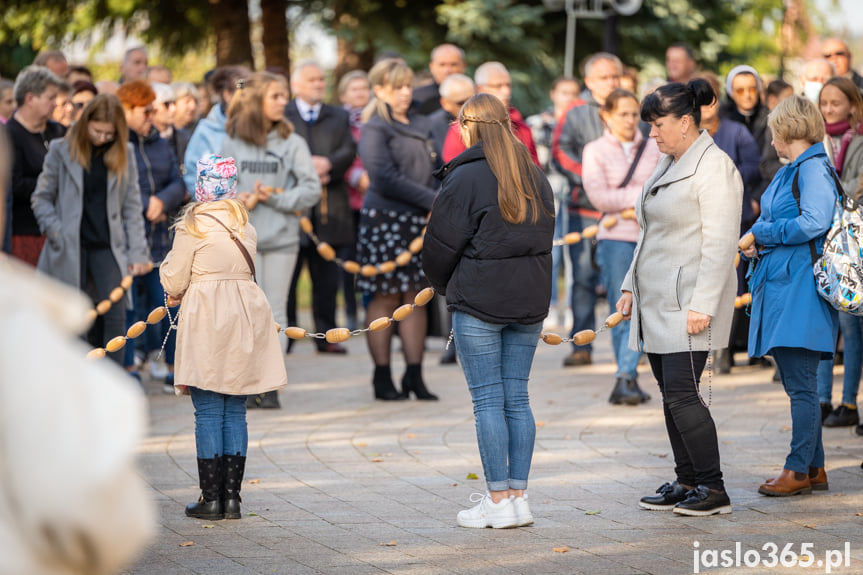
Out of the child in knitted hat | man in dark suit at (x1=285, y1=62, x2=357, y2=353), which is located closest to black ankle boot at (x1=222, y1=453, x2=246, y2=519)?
the child in knitted hat

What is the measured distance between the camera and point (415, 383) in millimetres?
9711

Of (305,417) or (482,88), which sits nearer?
(305,417)

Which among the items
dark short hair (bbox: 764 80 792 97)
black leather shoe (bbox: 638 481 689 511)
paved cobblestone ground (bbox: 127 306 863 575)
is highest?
dark short hair (bbox: 764 80 792 97)

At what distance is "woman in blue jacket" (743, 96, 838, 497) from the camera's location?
6.31 m

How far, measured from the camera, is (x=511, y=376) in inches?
235

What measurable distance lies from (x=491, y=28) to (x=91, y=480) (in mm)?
18382

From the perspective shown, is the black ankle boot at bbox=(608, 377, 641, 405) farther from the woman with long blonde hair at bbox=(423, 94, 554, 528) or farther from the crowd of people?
the woman with long blonde hair at bbox=(423, 94, 554, 528)

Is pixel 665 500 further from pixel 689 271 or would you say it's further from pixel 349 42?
pixel 349 42

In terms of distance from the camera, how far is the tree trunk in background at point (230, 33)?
20.1 m

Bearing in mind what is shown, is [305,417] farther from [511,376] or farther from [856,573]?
[856,573]

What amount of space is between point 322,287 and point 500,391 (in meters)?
6.73

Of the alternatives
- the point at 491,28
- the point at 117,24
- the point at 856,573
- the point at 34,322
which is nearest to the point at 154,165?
the point at 856,573

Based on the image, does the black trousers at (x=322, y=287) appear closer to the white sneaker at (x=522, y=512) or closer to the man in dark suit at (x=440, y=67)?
the man in dark suit at (x=440, y=67)

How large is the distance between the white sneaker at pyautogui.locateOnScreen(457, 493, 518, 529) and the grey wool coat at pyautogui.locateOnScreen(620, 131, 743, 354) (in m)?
1.10
